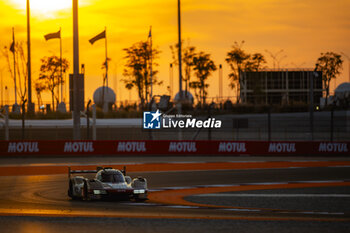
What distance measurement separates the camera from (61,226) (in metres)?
11.0

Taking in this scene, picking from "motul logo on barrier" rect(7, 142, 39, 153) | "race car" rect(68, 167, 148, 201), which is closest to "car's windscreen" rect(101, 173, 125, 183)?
"race car" rect(68, 167, 148, 201)

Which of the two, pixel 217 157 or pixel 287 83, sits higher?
pixel 287 83

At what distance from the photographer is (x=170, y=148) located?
102 ft

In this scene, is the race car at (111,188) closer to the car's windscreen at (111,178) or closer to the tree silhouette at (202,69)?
the car's windscreen at (111,178)

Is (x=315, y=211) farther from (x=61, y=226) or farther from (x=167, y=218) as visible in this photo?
(x=61, y=226)

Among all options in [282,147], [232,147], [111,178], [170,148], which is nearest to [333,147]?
[282,147]

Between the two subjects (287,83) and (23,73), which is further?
(287,83)

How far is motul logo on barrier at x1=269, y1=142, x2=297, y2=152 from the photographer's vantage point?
30969 mm

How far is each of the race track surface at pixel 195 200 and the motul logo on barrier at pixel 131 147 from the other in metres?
2.98

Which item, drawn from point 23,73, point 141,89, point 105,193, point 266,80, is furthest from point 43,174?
point 266,80

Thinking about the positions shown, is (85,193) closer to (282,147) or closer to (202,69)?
(282,147)

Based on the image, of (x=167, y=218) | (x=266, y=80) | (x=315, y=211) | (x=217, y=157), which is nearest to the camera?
(x=167, y=218)

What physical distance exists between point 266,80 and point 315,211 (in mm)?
83402

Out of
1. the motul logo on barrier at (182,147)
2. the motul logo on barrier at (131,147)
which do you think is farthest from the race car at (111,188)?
the motul logo on barrier at (182,147)
